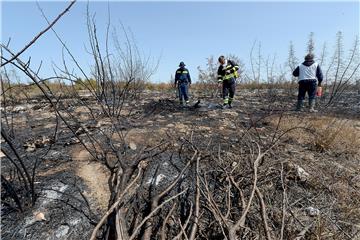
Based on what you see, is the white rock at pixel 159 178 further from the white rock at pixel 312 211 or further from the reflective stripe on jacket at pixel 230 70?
the reflective stripe on jacket at pixel 230 70

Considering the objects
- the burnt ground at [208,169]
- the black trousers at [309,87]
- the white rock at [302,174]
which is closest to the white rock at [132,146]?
the burnt ground at [208,169]

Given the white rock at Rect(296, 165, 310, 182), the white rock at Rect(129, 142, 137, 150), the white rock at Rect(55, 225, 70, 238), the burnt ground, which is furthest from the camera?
the white rock at Rect(129, 142, 137, 150)

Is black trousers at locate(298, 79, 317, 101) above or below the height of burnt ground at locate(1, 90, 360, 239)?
above

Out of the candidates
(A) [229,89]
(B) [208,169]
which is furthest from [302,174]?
(A) [229,89]

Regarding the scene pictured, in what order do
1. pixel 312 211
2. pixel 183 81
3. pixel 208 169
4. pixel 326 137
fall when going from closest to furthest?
pixel 312 211
pixel 208 169
pixel 326 137
pixel 183 81

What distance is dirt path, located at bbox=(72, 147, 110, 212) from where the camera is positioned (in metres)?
2.33

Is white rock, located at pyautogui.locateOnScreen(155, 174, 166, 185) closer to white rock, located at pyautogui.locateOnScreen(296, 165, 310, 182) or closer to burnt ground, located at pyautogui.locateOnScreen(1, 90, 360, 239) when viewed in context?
burnt ground, located at pyautogui.locateOnScreen(1, 90, 360, 239)

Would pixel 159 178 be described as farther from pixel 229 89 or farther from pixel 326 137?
pixel 229 89

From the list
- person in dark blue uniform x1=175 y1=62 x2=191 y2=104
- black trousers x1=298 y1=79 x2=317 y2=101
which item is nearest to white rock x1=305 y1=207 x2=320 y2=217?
black trousers x1=298 y1=79 x2=317 y2=101

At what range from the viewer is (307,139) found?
3871 mm

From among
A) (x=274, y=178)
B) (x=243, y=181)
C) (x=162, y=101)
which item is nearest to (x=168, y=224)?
(x=243, y=181)

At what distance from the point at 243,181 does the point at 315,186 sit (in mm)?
705

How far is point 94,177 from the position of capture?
2703mm

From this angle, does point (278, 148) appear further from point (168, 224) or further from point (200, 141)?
point (168, 224)
